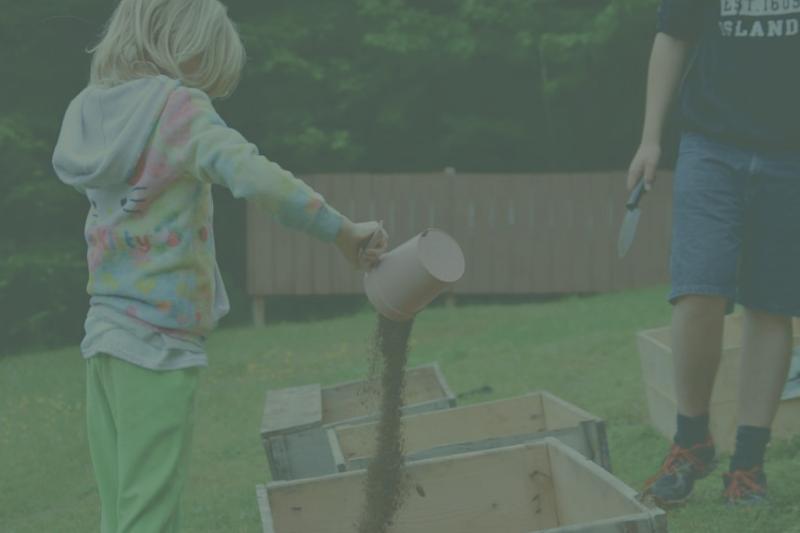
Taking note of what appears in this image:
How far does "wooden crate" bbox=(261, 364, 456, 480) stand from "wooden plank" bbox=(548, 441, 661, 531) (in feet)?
2.78

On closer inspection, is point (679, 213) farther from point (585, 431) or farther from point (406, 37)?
point (406, 37)

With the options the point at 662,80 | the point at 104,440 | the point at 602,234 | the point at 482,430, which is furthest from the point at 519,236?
the point at 104,440

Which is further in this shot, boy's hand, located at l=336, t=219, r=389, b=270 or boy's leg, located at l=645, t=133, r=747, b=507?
boy's leg, located at l=645, t=133, r=747, b=507

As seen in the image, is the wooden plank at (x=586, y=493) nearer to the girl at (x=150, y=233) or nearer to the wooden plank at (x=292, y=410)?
the girl at (x=150, y=233)

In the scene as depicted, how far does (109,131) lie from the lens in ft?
10.8

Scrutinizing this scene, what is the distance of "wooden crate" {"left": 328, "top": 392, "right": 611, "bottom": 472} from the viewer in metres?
4.26

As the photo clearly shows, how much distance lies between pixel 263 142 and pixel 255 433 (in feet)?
43.5

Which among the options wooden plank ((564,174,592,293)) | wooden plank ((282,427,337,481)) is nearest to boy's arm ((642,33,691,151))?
wooden plank ((282,427,337,481))

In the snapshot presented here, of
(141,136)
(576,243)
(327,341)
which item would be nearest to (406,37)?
(576,243)

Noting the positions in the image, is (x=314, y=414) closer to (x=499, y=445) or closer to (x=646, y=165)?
(x=499, y=445)

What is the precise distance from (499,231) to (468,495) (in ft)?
46.9

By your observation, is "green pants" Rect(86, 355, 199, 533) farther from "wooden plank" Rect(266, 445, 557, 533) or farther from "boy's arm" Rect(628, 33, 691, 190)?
"boy's arm" Rect(628, 33, 691, 190)

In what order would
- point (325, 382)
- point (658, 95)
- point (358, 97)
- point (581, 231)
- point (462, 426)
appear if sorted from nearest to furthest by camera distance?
1. point (658, 95)
2. point (462, 426)
3. point (325, 382)
4. point (581, 231)
5. point (358, 97)

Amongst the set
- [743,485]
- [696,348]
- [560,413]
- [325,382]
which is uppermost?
[696,348]
